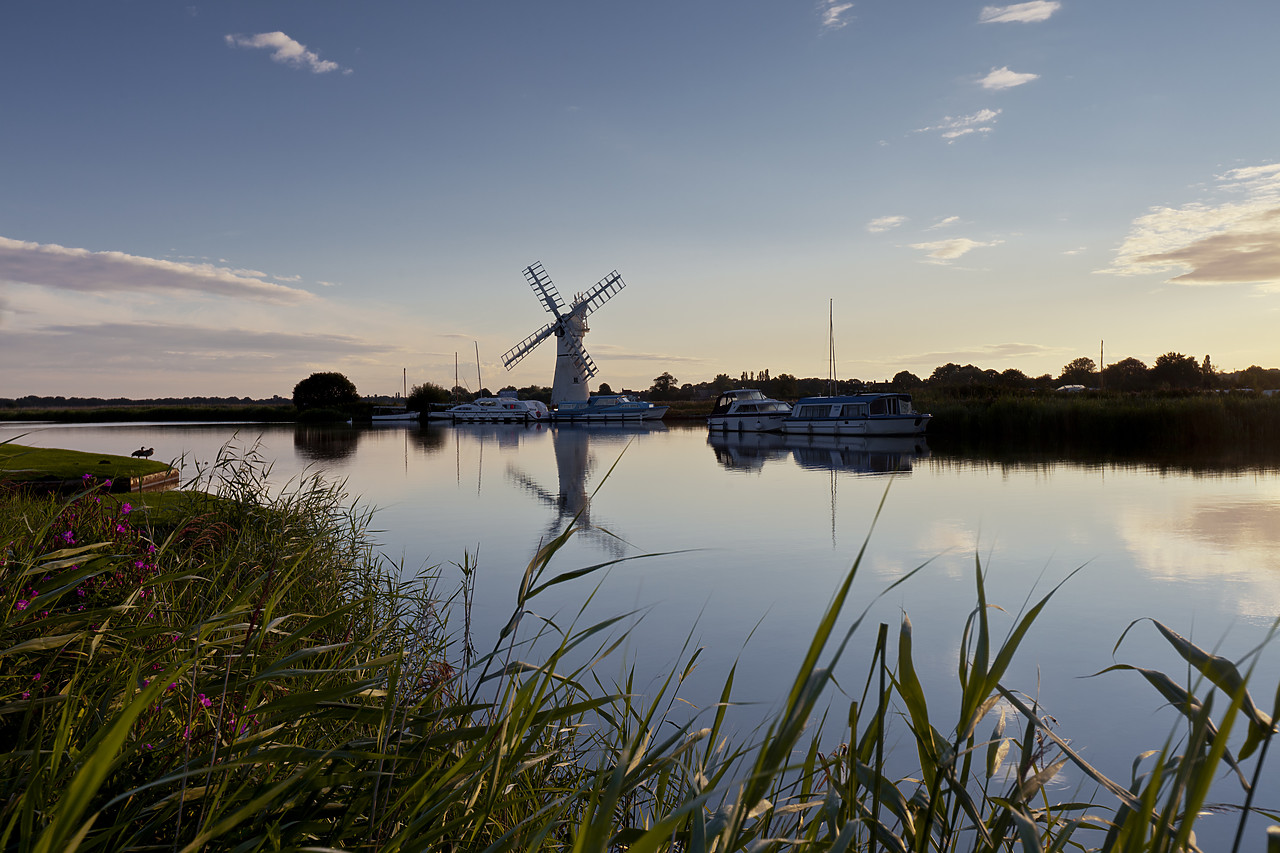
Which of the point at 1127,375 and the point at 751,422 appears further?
the point at 1127,375

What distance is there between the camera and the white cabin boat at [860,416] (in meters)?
31.3

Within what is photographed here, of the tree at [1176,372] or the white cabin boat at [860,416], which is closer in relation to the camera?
the white cabin boat at [860,416]

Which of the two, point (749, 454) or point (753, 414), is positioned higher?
point (753, 414)

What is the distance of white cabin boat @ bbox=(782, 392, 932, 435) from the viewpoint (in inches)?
1232

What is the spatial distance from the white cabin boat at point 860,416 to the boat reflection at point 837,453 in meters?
0.43

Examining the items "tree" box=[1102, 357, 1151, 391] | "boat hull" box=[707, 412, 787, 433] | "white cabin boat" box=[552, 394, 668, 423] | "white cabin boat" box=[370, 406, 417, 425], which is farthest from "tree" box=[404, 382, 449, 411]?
"tree" box=[1102, 357, 1151, 391]

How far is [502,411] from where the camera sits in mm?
60688

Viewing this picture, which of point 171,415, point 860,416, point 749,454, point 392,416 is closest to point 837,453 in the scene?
point 749,454

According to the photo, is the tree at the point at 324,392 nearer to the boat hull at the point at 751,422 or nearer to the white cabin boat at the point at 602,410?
the white cabin boat at the point at 602,410

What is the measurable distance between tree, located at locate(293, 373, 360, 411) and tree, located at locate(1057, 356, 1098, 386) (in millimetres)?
73490

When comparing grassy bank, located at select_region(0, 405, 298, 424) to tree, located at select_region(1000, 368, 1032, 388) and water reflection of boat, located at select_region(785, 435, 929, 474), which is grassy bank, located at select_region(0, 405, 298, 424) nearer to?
water reflection of boat, located at select_region(785, 435, 929, 474)

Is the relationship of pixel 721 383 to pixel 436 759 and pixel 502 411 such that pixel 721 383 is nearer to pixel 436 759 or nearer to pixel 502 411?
pixel 502 411

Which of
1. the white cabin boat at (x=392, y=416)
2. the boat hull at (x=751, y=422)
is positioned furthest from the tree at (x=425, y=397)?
the boat hull at (x=751, y=422)

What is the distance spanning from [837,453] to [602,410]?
31739 mm
